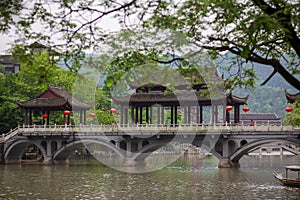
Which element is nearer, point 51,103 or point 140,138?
point 140,138

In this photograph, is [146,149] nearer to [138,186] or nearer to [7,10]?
[138,186]

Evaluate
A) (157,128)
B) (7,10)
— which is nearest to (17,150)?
(157,128)

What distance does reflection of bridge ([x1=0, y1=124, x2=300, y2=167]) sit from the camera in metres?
37.7

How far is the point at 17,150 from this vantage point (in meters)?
46.0

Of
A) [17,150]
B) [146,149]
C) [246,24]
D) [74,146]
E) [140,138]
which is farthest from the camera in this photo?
[17,150]

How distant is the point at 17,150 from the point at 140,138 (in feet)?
37.8

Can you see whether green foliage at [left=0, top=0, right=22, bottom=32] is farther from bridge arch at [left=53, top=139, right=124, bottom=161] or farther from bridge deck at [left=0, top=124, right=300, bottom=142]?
bridge arch at [left=53, top=139, right=124, bottom=161]

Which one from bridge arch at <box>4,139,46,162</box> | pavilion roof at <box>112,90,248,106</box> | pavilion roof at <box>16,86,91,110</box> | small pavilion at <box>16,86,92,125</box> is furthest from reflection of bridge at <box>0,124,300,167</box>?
pavilion roof at <box>112,90,248,106</box>

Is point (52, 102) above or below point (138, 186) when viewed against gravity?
above

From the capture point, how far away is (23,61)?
821 centimetres

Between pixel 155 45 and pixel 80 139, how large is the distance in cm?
3423

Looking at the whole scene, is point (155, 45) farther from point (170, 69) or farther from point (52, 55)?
point (52, 55)

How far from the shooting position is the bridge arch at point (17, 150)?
4419 cm

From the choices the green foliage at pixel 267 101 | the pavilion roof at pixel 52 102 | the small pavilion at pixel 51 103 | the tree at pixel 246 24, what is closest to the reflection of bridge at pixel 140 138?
the small pavilion at pixel 51 103
